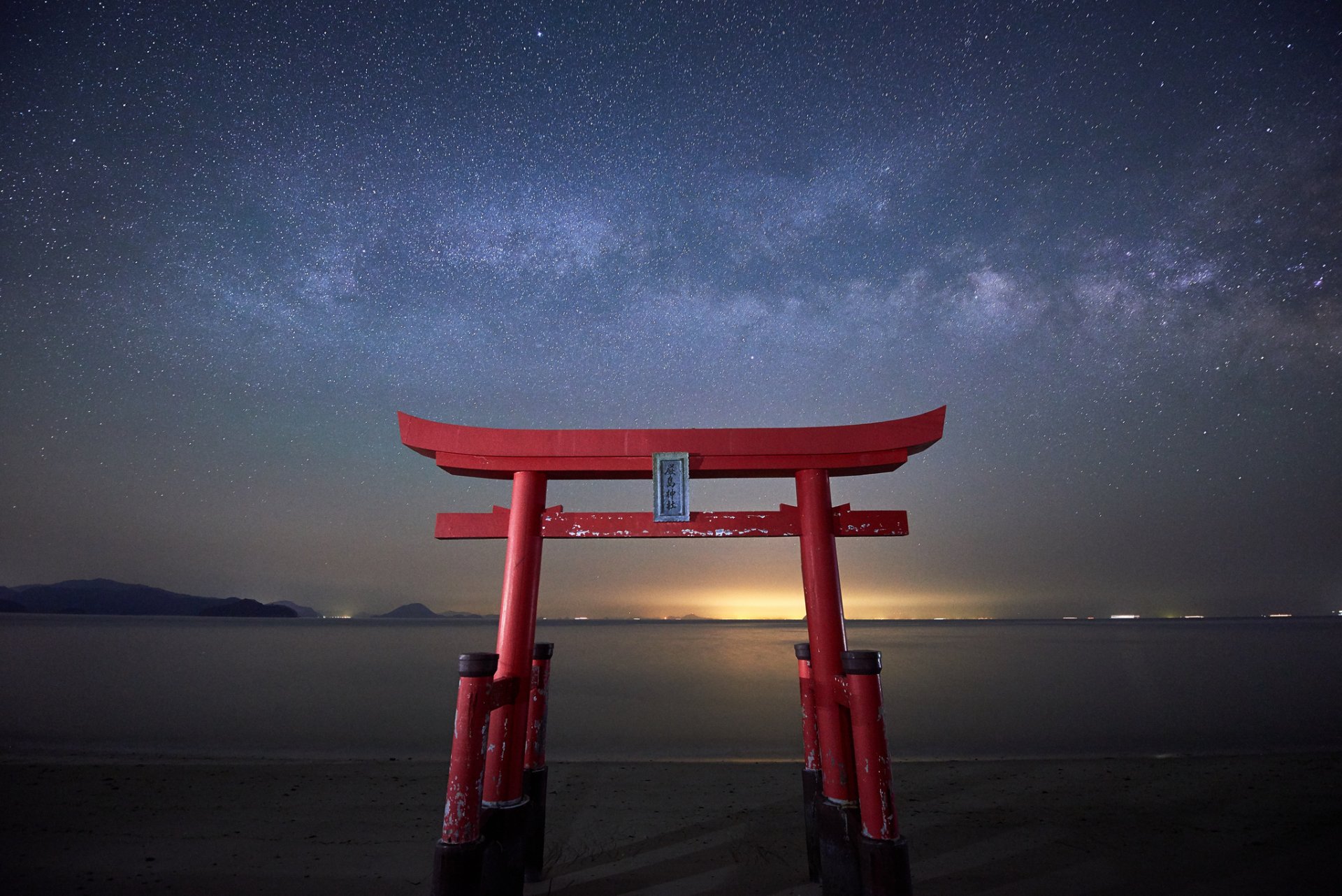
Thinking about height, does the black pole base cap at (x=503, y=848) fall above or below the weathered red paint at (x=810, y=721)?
below

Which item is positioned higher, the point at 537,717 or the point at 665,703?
the point at 537,717

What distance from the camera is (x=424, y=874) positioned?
489 cm

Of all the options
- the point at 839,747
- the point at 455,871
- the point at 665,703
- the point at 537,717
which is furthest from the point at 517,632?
the point at 665,703

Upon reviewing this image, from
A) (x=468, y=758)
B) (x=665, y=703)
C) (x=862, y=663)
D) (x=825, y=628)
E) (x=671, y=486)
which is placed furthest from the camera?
(x=665, y=703)

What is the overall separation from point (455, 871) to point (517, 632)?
169cm

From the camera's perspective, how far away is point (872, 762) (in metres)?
3.51

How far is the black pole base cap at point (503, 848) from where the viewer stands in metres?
4.04

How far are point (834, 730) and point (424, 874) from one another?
380 cm

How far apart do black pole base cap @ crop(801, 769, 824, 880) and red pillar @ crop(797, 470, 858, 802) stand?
0.71ft

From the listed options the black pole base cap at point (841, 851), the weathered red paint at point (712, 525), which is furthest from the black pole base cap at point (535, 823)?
the black pole base cap at point (841, 851)

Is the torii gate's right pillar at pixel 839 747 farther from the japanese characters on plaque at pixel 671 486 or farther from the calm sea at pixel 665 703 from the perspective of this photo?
the calm sea at pixel 665 703

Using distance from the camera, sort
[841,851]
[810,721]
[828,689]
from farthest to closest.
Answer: [810,721] < [828,689] < [841,851]

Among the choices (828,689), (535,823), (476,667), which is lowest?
(535,823)

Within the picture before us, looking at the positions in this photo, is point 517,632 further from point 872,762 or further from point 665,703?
point 665,703
